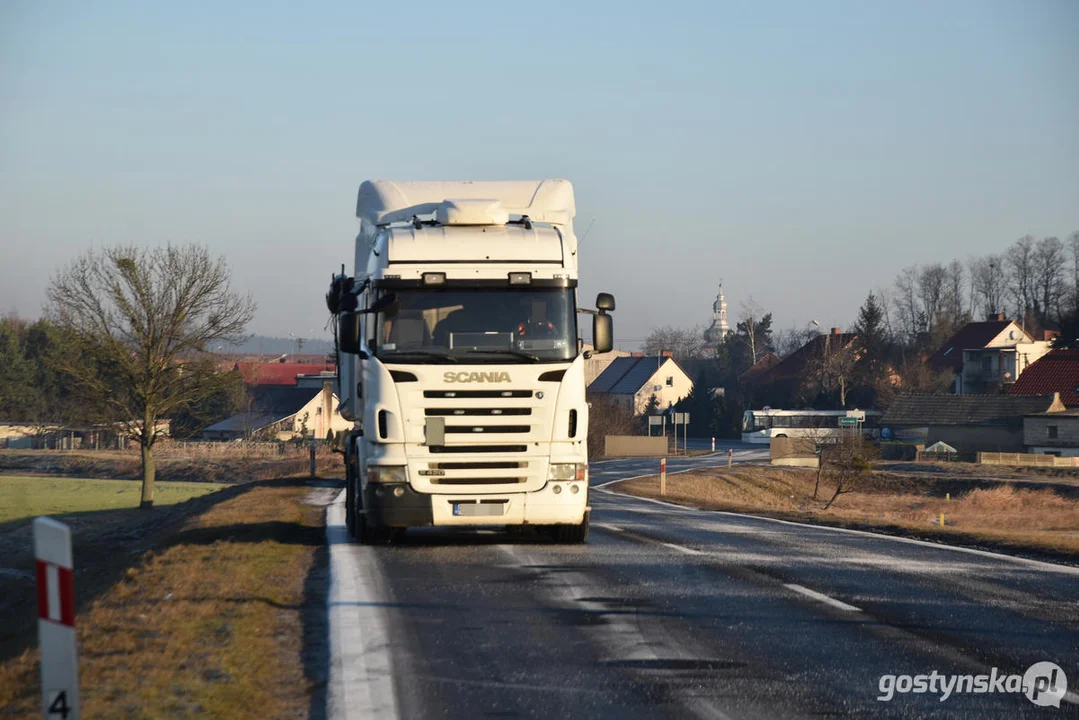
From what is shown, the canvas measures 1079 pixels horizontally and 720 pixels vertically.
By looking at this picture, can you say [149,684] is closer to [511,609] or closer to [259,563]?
[511,609]

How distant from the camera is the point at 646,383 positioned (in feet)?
346

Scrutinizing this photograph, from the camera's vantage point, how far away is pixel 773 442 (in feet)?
217

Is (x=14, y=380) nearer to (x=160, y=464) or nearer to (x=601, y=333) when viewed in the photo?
(x=160, y=464)

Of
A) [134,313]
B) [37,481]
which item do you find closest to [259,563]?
[134,313]

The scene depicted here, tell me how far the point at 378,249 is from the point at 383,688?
23.6ft

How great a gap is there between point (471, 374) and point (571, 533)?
2.59m

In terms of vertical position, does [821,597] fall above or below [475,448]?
below

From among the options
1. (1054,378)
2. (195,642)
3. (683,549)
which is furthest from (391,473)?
(1054,378)

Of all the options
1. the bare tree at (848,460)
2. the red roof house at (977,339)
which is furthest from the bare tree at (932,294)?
the bare tree at (848,460)

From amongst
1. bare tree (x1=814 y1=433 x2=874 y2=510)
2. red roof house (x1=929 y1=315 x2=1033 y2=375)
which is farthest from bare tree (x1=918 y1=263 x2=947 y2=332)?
bare tree (x1=814 y1=433 x2=874 y2=510)

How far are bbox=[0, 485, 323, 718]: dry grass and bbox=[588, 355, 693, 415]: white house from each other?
299 ft

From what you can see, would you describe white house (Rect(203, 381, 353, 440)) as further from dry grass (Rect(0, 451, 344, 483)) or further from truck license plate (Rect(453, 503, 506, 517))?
truck license plate (Rect(453, 503, 506, 517))

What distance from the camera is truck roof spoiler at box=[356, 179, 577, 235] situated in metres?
13.7

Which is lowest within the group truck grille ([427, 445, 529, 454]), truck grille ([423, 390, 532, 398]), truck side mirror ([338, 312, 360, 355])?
truck grille ([427, 445, 529, 454])
